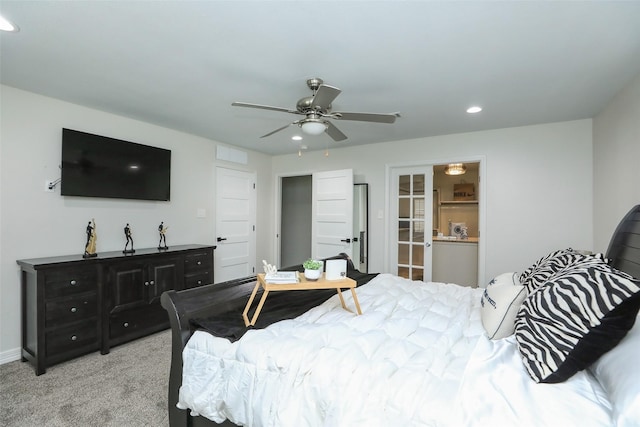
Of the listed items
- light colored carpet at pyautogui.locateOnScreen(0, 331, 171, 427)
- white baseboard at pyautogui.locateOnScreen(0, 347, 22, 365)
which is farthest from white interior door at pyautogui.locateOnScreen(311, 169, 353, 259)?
white baseboard at pyautogui.locateOnScreen(0, 347, 22, 365)

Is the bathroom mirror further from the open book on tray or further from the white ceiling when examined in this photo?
the open book on tray

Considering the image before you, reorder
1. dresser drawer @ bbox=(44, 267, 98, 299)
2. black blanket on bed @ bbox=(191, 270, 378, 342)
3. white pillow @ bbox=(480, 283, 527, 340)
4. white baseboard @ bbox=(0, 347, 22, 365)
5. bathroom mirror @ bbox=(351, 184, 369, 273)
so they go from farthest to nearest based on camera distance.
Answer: bathroom mirror @ bbox=(351, 184, 369, 273), white baseboard @ bbox=(0, 347, 22, 365), dresser drawer @ bbox=(44, 267, 98, 299), black blanket on bed @ bbox=(191, 270, 378, 342), white pillow @ bbox=(480, 283, 527, 340)

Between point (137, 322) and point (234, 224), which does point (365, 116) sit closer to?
point (137, 322)

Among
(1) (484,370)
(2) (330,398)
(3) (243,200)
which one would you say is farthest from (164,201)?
(1) (484,370)

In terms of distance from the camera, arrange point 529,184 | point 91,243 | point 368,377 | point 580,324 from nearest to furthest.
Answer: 1. point 580,324
2. point 368,377
3. point 91,243
4. point 529,184

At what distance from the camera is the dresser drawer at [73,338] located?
2.57 m

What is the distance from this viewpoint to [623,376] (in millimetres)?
946

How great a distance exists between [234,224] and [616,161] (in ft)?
15.2

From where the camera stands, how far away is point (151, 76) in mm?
2482

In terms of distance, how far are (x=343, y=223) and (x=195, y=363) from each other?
3.34 meters

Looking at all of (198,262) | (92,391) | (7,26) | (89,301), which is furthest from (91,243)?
(7,26)

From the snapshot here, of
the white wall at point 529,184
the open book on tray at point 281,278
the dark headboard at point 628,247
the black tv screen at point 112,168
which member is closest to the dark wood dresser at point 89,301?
the black tv screen at point 112,168

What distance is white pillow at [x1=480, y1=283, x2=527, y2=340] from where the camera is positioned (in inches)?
57.8

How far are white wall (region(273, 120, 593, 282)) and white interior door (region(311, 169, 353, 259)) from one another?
1.13 metres
